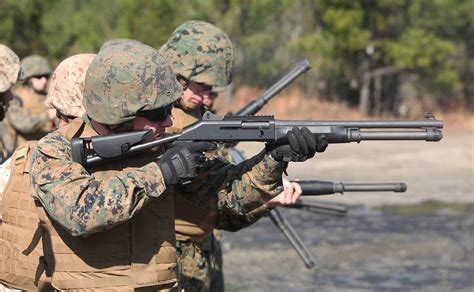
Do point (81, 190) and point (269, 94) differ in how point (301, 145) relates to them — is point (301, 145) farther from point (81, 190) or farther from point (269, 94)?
point (269, 94)

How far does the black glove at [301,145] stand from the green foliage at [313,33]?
26538mm

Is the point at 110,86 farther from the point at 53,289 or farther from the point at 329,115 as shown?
the point at 329,115

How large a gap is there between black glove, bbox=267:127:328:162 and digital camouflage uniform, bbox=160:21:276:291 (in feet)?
3.36

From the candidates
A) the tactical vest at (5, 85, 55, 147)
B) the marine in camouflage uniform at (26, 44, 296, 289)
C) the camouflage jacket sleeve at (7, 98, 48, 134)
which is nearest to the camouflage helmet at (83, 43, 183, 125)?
the marine in camouflage uniform at (26, 44, 296, 289)

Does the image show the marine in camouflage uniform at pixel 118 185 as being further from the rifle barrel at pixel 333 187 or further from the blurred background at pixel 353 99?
the blurred background at pixel 353 99

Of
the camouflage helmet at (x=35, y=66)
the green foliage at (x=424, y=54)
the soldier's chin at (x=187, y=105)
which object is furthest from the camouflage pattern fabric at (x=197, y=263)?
the green foliage at (x=424, y=54)

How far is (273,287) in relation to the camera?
34.6 ft

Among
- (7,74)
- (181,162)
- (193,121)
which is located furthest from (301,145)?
(7,74)

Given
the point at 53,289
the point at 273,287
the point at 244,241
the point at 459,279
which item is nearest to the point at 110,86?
the point at 53,289

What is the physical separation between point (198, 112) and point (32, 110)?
5.49 metres

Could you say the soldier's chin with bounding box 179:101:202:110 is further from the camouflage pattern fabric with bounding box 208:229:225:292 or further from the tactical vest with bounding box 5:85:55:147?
the tactical vest with bounding box 5:85:55:147

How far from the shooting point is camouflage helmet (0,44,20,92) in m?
6.38

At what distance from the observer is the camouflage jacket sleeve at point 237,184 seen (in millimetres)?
4395

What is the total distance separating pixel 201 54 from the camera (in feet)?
18.5
